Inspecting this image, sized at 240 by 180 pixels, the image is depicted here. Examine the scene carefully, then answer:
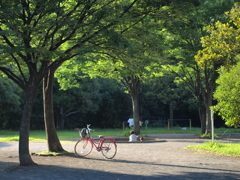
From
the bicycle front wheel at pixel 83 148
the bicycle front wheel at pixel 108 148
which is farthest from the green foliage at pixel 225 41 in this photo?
the bicycle front wheel at pixel 83 148

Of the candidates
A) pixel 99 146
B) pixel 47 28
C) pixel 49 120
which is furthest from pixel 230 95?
pixel 47 28

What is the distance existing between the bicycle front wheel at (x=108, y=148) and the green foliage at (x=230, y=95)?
4656 millimetres

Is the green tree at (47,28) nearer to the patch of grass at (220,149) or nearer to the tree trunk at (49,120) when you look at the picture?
the tree trunk at (49,120)

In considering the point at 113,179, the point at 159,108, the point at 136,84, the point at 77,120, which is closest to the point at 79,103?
the point at 77,120

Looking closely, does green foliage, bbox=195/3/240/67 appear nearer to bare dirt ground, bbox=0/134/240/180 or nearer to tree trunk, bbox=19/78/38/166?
bare dirt ground, bbox=0/134/240/180

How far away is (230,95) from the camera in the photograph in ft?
48.2

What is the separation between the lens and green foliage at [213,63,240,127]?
14500 mm

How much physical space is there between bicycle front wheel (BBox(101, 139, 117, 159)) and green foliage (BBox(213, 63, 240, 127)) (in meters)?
4.66

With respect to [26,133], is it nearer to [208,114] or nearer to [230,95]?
[230,95]

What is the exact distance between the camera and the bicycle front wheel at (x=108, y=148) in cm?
1351

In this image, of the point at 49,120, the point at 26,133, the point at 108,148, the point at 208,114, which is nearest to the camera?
the point at 26,133

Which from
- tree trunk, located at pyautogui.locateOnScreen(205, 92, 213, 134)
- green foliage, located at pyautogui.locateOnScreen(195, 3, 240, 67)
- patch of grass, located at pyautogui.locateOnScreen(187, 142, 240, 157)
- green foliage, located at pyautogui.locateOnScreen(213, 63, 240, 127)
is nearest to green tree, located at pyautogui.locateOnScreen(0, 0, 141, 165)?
green foliage, located at pyautogui.locateOnScreen(195, 3, 240, 67)

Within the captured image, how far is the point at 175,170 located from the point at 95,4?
5777mm

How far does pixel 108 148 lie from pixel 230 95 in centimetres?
535
